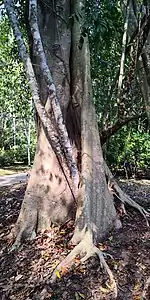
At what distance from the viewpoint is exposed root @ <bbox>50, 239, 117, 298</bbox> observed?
10.7ft

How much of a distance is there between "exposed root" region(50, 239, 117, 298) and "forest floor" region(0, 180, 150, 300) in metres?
0.05

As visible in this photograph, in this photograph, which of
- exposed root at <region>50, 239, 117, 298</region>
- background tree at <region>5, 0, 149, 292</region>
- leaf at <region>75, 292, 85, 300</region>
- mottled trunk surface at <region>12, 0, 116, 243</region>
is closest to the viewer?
leaf at <region>75, 292, 85, 300</region>

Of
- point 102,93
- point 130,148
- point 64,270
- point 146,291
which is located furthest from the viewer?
point 130,148

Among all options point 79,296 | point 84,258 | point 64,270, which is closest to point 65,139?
point 84,258

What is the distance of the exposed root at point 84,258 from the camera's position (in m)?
3.26

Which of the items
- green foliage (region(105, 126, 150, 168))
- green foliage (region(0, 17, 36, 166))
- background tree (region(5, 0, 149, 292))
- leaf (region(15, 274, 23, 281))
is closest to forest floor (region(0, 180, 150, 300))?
leaf (region(15, 274, 23, 281))

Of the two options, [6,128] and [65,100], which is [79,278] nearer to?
[65,100]

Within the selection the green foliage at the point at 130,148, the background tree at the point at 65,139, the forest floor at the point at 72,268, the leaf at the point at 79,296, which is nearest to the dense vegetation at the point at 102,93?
the green foliage at the point at 130,148

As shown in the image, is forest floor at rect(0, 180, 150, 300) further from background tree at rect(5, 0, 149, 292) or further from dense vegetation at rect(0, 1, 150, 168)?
dense vegetation at rect(0, 1, 150, 168)

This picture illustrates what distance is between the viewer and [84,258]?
3.50 m

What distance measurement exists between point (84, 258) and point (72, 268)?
0.57 ft

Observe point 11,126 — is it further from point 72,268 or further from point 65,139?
point 72,268

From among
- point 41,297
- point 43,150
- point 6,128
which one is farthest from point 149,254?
point 6,128

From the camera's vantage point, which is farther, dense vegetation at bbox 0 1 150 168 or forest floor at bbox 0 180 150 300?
dense vegetation at bbox 0 1 150 168
